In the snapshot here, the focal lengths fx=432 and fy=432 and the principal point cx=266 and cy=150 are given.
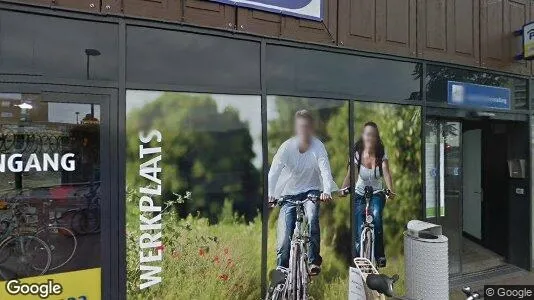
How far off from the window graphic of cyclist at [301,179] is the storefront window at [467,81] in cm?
189

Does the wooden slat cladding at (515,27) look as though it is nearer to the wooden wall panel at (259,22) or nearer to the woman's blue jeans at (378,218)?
the woman's blue jeans at (378,218)

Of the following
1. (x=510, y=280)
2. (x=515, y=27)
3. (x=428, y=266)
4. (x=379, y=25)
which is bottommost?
(x=510, y=280)

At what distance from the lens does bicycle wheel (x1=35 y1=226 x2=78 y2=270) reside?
3.53 m

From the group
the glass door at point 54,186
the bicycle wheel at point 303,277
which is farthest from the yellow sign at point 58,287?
the bicycle wheel at point 303,277

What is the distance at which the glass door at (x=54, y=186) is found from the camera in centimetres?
341

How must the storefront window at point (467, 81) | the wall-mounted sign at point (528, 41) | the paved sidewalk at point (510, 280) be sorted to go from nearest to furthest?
1. the storefront window at point (467, 81)
2. the paved sidewalk at point (510, 280)
3. the wall-mounted sign at point (528, 41)

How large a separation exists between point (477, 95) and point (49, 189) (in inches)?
215

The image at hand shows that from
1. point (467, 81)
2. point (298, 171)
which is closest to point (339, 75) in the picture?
point (298, 171)

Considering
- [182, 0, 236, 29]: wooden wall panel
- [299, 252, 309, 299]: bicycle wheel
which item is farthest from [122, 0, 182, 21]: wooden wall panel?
[299, 252, 309, 299]: bicycle wheel

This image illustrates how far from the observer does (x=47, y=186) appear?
353 cm

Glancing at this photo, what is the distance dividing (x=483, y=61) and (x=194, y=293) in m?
4.96

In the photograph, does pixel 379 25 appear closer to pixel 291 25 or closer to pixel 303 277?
pixel 291 25

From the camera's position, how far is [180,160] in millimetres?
4004

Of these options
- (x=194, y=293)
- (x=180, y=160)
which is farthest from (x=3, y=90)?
(x=194, y=293)
